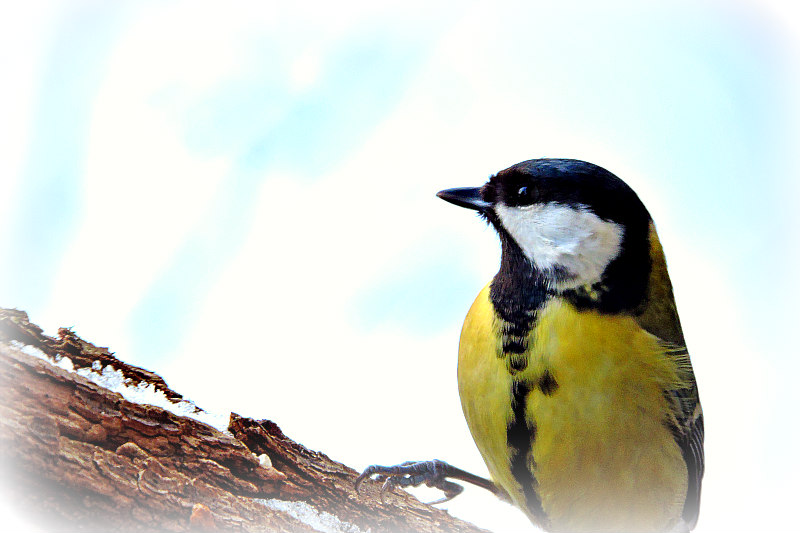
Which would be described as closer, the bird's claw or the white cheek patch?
the white cheek patch

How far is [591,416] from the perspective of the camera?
2.65ft

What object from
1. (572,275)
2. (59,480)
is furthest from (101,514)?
(572,275)

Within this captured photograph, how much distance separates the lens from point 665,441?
86cm

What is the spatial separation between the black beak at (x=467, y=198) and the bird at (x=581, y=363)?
0.02 meters

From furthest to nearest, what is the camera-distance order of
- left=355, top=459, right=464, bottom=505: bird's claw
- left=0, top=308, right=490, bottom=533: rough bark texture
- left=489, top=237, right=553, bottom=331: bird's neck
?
left=355, top=459, right=464, bottom=505: bird's claw
left=489, top=237, right=553, bottom=331: bird's neck
left=0, top=308, right=490, bottom=533: rough bark texture

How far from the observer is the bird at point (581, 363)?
0.82 m

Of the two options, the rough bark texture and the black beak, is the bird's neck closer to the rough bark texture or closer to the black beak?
the black beak

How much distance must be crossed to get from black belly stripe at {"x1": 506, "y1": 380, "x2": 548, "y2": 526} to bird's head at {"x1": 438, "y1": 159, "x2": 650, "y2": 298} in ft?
0.51

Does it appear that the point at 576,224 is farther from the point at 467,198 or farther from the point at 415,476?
the point at 415,476

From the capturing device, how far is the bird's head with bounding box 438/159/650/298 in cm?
85

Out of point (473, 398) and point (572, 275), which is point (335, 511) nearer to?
point (473, 398)

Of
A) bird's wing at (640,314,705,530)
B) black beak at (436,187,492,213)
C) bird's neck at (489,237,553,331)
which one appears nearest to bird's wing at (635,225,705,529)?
bird's wing at (640,314,705,530)

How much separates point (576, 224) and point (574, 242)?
25 millimetres

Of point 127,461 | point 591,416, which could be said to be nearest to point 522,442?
point 591,416
